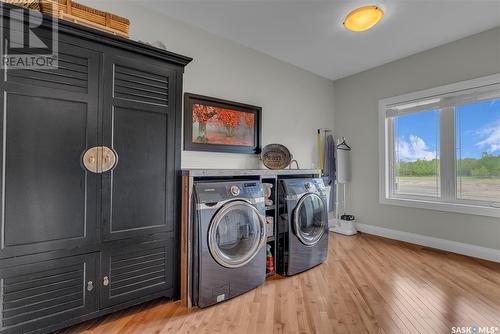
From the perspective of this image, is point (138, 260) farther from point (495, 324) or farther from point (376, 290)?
point (495, 324)

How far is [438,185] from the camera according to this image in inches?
125

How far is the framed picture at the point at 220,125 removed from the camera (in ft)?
8.21

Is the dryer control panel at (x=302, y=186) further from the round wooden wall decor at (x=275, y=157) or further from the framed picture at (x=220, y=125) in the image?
the framed picture at (x=220, y=125)

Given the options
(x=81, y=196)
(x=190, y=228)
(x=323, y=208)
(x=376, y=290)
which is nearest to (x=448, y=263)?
(x=376, y=290)

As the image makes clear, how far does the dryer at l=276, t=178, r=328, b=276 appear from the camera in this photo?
2344 mm

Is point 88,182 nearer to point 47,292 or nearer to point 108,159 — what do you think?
point 108,159

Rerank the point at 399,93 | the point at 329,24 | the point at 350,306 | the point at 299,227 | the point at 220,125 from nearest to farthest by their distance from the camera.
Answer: the point at 350,306 → the point at 299,227 → the point at 329,24 → the point at 220,125 → the point at 399,93

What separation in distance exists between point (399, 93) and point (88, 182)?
392 centimetres

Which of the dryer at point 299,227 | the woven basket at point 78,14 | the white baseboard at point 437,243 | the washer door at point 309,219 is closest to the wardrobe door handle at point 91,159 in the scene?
the woven basket at point 78,14

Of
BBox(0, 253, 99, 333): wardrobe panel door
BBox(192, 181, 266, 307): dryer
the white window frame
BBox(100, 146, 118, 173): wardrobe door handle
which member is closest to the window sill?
the white window frame

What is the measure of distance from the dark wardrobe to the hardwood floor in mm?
231

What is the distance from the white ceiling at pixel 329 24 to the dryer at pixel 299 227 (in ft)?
5.54

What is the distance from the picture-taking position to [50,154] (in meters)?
1.40

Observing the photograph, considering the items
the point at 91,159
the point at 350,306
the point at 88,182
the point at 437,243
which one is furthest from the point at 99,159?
the point at 437,243
